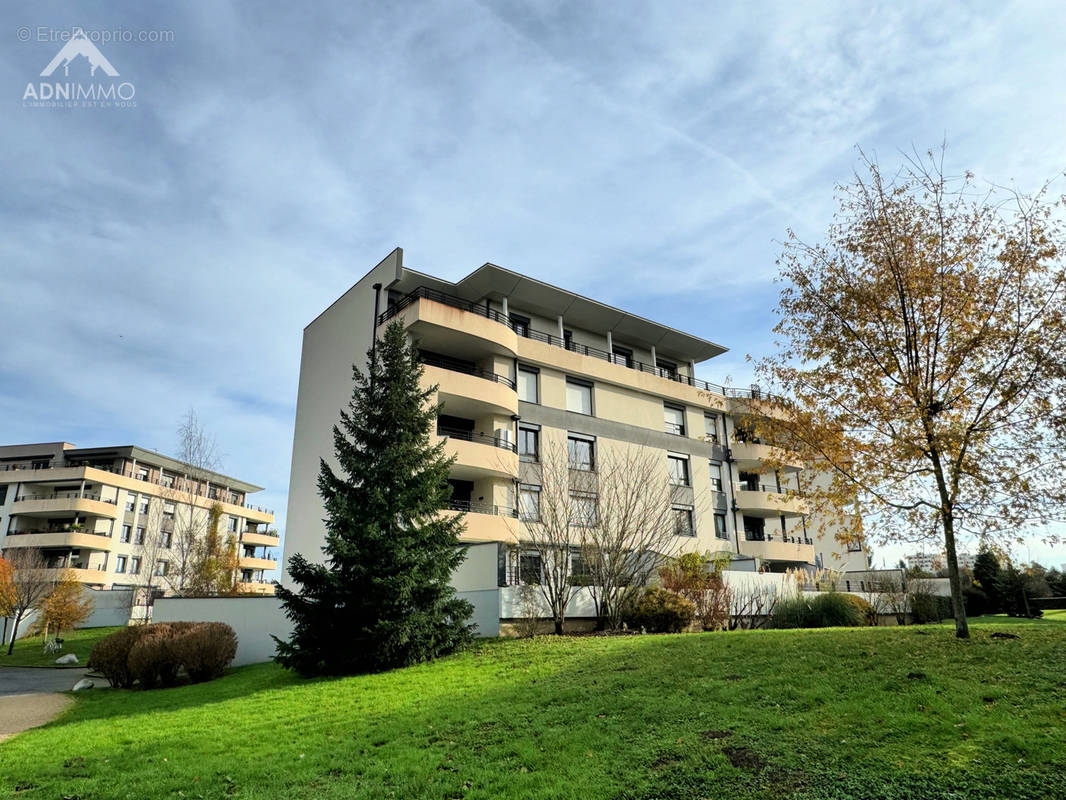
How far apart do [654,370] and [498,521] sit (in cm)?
1377

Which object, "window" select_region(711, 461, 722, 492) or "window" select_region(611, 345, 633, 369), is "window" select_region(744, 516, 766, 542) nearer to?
"window" select_region(711, 461, 722, 492)

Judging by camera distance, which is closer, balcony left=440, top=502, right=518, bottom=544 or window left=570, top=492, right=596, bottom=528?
window left=570, top=492, right=596, bottom=528

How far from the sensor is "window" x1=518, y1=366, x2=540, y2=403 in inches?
1113

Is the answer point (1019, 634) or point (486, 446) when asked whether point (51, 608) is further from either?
point (1019, 634)

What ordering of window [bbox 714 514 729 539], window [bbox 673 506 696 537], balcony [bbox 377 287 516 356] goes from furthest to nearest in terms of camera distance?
window [bbox 714 514 729 539] < window [bbox 673 506 696 537] < balcony [bbox 377 287 516 356]

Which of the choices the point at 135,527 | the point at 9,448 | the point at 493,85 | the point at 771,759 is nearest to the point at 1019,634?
the point at 771,759

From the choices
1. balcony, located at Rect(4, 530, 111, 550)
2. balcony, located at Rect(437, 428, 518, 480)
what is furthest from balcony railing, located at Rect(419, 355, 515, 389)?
balcony, located at Rect(4, 530, 111, 550)

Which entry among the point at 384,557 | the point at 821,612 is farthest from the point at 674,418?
the point at 384,557

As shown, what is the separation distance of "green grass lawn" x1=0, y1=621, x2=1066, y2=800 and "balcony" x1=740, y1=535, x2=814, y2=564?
21.4 m

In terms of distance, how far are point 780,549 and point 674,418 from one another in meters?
8.78

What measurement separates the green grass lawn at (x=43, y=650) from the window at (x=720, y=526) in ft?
89.6

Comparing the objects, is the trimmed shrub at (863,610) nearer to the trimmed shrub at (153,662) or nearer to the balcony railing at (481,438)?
the balcony railing at (481,438)

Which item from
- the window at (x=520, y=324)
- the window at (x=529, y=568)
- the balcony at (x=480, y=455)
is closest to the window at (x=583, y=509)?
the window at (x=529, y=568)

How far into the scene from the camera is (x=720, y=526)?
33688 mm
